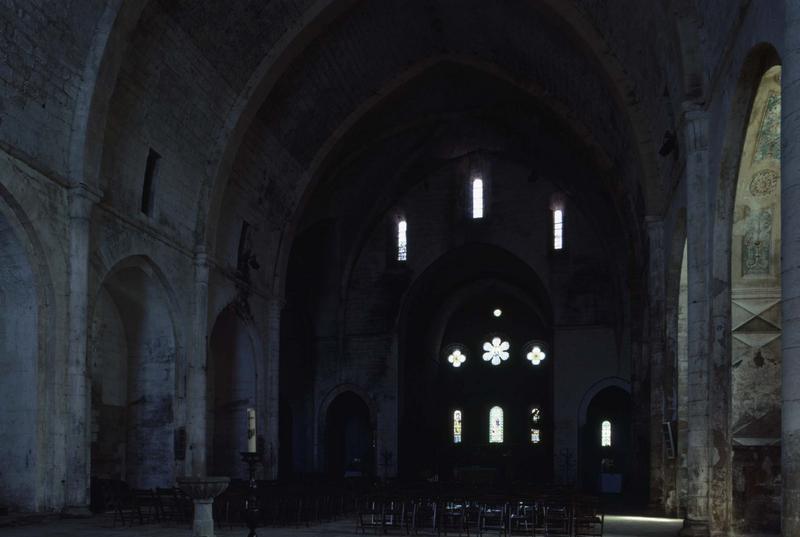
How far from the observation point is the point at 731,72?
1266cm

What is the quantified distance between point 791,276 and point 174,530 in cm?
1170

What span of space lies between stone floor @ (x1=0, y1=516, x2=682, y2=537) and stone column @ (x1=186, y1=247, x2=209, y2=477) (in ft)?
18.2

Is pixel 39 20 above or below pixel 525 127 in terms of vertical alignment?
below

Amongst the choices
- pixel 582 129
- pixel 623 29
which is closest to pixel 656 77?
pixel 623 29

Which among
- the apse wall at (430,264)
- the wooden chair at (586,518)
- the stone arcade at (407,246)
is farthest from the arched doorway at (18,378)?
the apse wall at (430,264)

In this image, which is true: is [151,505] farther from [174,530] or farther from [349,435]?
[349,435]

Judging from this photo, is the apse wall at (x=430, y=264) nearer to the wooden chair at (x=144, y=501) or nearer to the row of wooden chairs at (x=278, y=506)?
the row of wooden chairs at (x=278, y=506)

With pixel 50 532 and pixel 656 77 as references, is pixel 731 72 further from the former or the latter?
pixel 50 532

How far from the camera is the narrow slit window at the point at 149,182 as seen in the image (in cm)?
2211

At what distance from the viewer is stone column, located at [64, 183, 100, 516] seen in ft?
57.7

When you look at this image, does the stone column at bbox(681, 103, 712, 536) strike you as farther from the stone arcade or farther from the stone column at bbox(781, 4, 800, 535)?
the stone column at bbox(781, 4, 800, 535)

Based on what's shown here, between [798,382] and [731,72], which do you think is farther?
[731,72]

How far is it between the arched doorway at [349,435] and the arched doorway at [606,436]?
8826mm

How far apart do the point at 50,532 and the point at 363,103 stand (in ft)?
60.3
